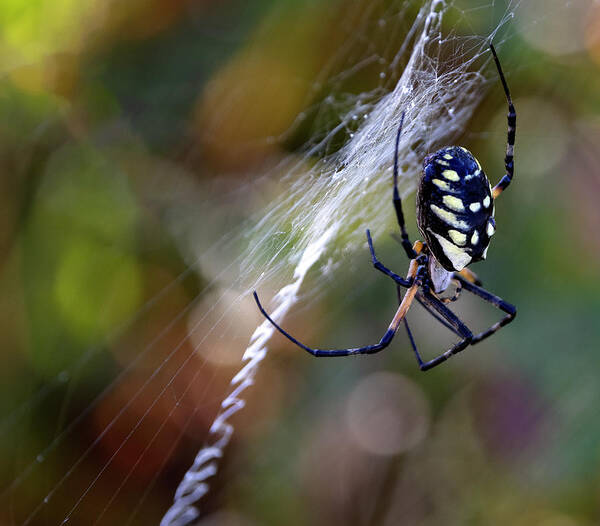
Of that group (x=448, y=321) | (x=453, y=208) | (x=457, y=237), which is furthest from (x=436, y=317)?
(x=453, y=208)

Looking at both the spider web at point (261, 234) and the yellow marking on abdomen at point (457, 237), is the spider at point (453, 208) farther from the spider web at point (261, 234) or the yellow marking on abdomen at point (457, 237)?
the spider web at point (261, 234)

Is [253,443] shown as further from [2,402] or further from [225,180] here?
[225,180]

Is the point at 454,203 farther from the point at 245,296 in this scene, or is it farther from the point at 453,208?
the point at 245,296

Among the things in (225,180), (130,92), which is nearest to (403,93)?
(225,180)

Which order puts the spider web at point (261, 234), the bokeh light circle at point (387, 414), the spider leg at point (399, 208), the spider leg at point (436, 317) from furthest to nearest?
the bokeh light circle at point (387, 414), the spider leg at point (436, 317), the spider web at point (261, 234), the spider leg at point (399, 208)

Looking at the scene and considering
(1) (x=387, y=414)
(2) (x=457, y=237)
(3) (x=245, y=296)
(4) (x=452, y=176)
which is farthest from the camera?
(1) (x=387, y=414)

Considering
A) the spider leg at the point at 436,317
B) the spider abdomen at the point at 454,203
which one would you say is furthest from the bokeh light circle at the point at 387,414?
the spider abdomen at the point at 454,203

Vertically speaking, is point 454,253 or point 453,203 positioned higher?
point 453,203
